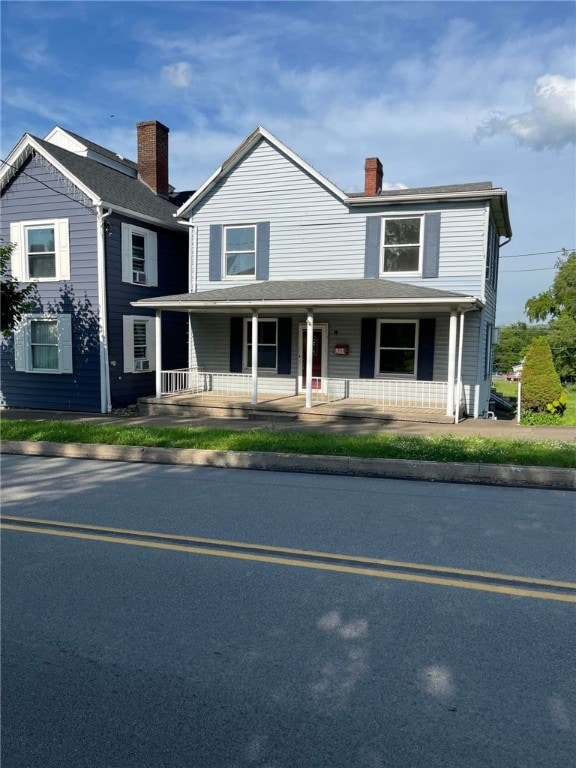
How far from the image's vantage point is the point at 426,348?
1459 centimetres

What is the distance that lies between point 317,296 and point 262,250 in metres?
3.57

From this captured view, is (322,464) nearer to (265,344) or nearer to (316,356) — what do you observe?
(316,356)

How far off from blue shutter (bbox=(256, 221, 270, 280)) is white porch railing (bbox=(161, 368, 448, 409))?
9.81 ft

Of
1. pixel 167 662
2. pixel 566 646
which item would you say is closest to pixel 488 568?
pixel 566 646

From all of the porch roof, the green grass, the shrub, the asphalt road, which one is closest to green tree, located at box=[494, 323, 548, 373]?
the shrub

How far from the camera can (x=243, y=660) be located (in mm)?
3258

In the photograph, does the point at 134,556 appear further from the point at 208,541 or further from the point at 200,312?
the point at 200,312

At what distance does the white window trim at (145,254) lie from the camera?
15.9m

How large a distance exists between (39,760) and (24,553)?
2.72 meters

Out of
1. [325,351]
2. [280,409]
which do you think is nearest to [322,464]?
[280,409]

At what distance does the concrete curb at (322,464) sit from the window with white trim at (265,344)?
7616mm

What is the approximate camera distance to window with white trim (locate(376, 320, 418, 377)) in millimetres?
14906

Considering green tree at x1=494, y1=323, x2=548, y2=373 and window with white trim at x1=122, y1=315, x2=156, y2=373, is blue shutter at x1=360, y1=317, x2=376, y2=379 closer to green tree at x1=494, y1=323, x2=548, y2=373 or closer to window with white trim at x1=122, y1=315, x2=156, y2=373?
window with white trim at x1=122, y1=315, x2=156, y2=373

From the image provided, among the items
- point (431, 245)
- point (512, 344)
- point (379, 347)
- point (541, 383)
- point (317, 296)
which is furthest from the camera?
point (512, 344)
